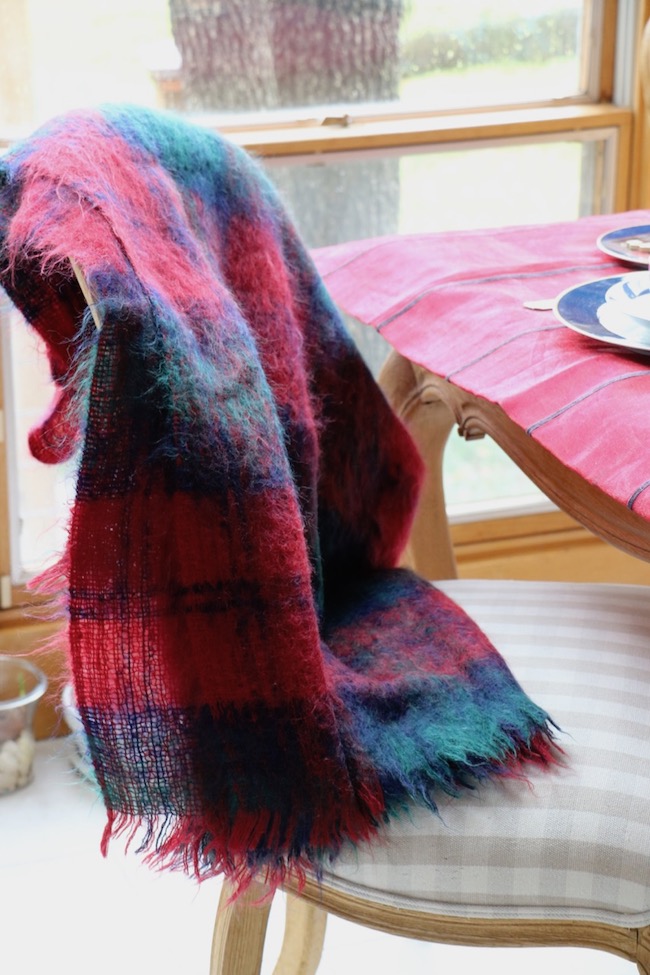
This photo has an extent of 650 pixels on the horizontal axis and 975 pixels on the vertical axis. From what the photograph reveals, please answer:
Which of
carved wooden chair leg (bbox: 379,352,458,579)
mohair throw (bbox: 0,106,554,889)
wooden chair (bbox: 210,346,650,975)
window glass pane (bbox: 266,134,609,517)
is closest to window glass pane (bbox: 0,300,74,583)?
window glass pane (bbox: 266,134,609,517)

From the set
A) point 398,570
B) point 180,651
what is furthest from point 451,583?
point 180,651

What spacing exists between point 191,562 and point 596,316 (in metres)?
0.44

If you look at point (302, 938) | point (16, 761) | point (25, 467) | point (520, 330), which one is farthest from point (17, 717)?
point (520, 330)

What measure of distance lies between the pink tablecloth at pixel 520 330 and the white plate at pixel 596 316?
0.04ft

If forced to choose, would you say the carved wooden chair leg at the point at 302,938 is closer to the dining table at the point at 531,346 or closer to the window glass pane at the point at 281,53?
the dining table at the point at 531,346

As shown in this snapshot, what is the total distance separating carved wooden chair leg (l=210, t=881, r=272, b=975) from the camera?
0.95 metres

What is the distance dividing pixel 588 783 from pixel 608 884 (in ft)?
0.23

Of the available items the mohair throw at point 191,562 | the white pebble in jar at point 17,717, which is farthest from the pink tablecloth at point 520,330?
the white pebble in jar at point 17,717

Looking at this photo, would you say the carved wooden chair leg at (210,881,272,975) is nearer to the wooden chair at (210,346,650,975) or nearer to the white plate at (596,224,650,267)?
the wooden chair at (210,346,650,975)

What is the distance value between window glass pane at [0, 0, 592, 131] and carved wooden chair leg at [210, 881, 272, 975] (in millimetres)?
1161

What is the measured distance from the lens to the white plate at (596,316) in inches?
36.0

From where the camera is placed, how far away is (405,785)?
2.64ft

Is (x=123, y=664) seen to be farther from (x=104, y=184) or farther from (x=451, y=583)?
(x=451, y=583)

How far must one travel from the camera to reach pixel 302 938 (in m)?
1.15
